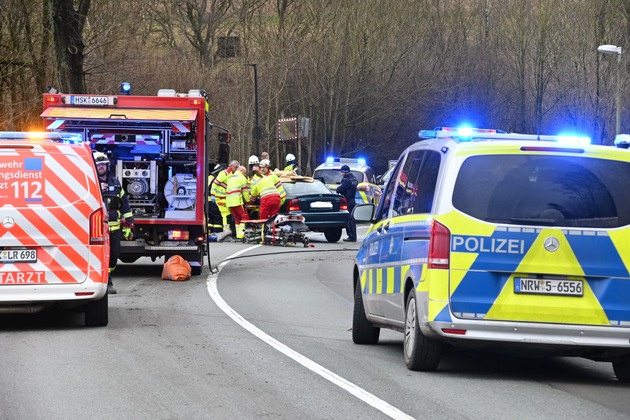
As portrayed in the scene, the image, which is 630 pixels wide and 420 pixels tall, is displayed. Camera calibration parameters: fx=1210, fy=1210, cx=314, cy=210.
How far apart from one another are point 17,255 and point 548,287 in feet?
18.1

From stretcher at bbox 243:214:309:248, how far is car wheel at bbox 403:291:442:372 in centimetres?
1757

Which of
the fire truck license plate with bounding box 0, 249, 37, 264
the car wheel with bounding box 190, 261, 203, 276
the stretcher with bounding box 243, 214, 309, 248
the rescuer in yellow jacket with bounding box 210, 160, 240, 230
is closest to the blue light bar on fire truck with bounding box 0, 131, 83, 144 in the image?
the fire truck license plate with bounding box 0, 249, 37, 264

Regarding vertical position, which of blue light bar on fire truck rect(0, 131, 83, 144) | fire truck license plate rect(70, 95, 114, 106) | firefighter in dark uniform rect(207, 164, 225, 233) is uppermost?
fire truck license plate rect(70, 95, 114, 106)

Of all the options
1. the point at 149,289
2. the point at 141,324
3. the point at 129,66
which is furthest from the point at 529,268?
the point at 129,66

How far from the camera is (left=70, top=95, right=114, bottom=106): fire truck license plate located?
19.2 metres

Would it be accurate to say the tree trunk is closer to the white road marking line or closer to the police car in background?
the police car in background

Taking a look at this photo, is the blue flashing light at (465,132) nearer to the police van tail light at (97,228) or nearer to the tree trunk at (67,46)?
the police van tail light at (97,228)

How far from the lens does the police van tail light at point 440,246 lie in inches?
351

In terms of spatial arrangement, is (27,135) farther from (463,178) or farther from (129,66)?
(129,66)

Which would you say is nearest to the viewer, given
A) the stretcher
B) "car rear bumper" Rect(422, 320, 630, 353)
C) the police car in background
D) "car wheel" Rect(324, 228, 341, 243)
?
"car rear bumper" Rect(422, 320, 630, 353)

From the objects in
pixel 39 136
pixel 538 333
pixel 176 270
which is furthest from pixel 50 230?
pixel 176 270

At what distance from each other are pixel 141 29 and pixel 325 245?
23292mm

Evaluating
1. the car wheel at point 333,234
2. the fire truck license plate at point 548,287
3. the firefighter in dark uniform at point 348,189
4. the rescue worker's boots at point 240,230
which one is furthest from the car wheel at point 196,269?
the fire truck license plate at point 548,287

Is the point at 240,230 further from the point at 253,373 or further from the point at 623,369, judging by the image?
the point at 623,369
